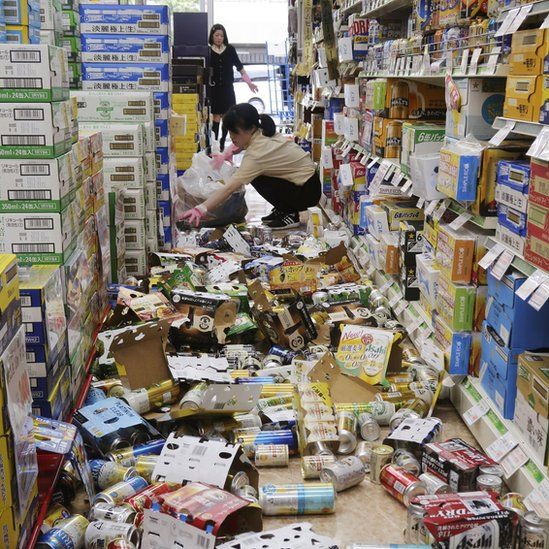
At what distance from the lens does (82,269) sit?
323 centimetres

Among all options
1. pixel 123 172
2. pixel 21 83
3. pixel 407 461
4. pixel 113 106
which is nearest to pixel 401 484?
pixel 407 461

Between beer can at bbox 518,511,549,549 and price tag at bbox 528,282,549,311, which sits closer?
beer can at bbox 518,511,549,549

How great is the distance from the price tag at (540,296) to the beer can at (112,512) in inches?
53.9

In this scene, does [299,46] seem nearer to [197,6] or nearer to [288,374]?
[197,6]

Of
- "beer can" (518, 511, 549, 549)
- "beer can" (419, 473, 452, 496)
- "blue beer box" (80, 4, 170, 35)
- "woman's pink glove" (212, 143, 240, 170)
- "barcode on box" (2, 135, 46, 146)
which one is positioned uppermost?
"blue beer box" (80, 4, 170, 35)

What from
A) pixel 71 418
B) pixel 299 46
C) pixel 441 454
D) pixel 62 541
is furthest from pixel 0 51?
pixel 299 46

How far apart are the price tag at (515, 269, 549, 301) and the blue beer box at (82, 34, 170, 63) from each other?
402 centimetres

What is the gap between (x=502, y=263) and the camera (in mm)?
2598

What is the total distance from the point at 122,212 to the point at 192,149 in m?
4.44

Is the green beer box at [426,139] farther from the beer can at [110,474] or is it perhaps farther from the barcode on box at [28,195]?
the beer can at [110,474]

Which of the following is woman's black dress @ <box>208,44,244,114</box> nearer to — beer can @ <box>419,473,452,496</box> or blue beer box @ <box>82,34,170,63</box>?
blue beer box @ <box>82,34,170,63</box>

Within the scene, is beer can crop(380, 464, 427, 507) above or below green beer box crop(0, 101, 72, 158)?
below

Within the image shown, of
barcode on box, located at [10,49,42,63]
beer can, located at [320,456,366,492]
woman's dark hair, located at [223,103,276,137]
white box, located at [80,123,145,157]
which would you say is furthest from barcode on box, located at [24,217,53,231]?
woman's dark hair, located at [223,103,276,137]

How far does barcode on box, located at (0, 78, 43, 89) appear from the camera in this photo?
2.61 meters
